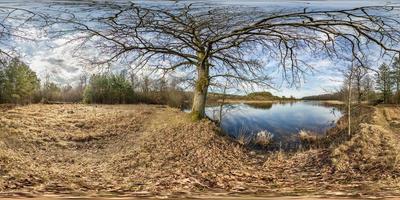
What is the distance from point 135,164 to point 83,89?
2.00ft

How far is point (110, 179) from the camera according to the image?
109 inches

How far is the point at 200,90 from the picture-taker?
3.68 metres

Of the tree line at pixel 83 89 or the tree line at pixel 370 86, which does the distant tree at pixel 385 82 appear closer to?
the tree line at pixel 370 86

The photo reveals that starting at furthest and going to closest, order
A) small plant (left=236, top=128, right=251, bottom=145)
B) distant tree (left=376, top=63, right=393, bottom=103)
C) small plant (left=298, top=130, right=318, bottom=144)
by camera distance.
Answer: small plant (left=236, top=128, right=251, bottom=145)
small plant (left=298, top=130, right=318, bottom=144)
distant tree (left=376, top=63, right=393, bottom=103)

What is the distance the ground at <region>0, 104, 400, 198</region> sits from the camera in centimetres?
269

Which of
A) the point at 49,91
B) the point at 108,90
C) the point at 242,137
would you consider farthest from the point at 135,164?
the point at 242,137

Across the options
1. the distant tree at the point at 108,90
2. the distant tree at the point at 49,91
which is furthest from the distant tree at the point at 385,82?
the distant tree at the point at 49,91

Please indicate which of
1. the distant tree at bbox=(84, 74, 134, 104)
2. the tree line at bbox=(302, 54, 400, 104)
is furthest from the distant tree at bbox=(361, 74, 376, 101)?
the distant tree at bbox=(84, 74, 134, 104)

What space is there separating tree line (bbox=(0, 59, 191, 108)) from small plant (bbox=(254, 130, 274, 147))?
890 mm

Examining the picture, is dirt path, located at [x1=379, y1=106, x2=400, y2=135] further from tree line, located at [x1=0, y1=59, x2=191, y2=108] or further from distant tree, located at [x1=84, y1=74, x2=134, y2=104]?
distant tree, located at [x1=84, y1=74, x2=134, y2=104]

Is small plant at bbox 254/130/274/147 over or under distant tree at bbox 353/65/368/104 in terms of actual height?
under

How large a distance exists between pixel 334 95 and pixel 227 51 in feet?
3.03

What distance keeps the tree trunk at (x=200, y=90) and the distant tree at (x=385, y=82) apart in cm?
125

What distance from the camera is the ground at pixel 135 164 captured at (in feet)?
8.81
